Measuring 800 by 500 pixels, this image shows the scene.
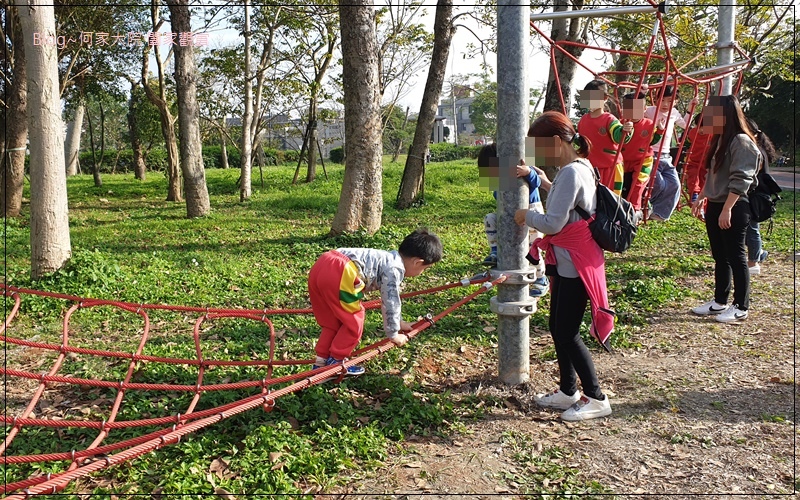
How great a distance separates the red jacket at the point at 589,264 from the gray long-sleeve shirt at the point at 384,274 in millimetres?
864

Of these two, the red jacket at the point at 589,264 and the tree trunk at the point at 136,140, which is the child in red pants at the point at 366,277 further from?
the tree trunk at the point at 136,140

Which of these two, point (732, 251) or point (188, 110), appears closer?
point (732, 251)

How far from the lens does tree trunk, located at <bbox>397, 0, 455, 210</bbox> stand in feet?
33.6

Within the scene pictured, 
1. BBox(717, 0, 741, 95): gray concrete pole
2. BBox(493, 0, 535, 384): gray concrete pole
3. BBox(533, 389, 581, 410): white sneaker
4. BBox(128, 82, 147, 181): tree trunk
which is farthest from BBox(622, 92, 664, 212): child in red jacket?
BBox(128, 82, 147, 181): tree trunk

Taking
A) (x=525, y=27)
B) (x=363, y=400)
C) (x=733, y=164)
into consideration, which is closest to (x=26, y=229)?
(x=363, y=400)

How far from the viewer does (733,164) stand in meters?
4.49

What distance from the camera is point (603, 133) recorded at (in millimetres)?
4711

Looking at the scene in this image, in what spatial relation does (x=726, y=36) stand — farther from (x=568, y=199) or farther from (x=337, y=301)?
(x=337, y=301)

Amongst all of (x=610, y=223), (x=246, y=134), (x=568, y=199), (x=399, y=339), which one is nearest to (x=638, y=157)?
(x=610, y=223)

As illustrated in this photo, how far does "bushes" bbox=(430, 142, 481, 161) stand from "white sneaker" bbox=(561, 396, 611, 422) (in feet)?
100.0

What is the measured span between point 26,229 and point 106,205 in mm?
3552

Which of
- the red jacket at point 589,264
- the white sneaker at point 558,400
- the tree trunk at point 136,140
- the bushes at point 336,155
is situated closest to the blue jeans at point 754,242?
the white sneaker at point 558,400

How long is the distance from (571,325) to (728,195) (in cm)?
217

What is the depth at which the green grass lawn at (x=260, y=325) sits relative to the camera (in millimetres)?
2951
